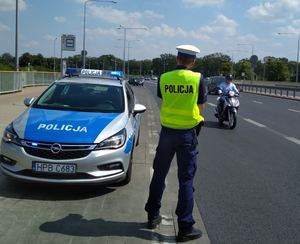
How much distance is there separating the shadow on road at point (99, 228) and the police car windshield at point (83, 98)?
2.53 metres

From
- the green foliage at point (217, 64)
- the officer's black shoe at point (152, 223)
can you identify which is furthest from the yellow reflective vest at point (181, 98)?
the green foliage at point (217, 64)

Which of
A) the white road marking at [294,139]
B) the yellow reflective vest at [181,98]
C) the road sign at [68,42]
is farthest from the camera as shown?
the road sign at [68,42]

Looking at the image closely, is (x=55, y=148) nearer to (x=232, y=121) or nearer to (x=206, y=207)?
(x=206, y=207)

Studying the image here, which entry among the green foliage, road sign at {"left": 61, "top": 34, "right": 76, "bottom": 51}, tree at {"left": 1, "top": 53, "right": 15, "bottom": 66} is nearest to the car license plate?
road sign at {"left": 61, "top": 34, "right": 76, "bottom": 51}

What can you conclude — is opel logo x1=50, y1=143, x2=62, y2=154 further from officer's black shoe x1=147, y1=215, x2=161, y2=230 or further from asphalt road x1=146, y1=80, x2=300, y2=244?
asphalt road x1=146, y1=80, x2=300, y2=244

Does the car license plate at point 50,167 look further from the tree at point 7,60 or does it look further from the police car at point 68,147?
the tree at point 7,60

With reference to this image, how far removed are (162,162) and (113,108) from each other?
2803 mm

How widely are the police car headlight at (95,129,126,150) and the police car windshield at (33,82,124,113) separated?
103 centimetres

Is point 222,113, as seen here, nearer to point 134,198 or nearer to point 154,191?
point 134,198

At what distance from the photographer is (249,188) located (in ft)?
23.3

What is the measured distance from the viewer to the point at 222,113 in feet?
52.5

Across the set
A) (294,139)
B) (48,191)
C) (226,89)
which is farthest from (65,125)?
(226,89)

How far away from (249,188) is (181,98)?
106 inches

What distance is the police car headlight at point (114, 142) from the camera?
20.5ft
